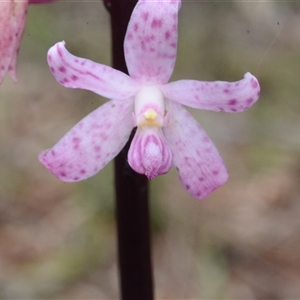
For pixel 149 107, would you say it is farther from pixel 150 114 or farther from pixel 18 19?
pixel 18 19

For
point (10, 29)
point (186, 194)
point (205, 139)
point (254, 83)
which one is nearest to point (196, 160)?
point (205, 139)

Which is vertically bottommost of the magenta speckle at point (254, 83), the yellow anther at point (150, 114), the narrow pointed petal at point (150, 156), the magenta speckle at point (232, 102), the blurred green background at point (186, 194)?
the blurred green background at point (186, 194)

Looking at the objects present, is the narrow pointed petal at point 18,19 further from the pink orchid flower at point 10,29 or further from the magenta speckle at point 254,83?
the magenta speckle at point 254,83

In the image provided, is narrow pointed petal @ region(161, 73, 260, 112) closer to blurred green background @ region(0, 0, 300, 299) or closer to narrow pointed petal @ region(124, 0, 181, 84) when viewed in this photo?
narrow pointed petal @ region(124, 0, 181, 84)

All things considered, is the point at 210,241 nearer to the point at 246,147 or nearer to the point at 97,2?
the point at 246,147

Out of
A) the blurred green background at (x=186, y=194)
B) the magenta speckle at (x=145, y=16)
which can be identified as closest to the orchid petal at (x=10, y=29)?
the magenta speckle at (x=145, y=16)
